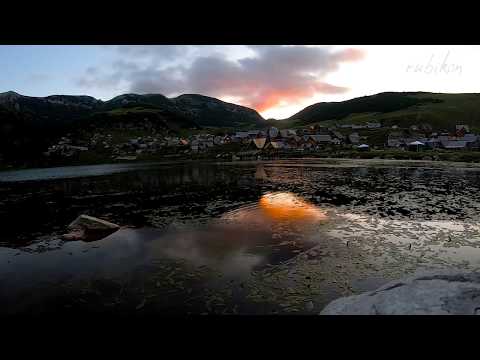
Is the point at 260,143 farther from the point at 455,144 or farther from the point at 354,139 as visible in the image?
the point at 455,144

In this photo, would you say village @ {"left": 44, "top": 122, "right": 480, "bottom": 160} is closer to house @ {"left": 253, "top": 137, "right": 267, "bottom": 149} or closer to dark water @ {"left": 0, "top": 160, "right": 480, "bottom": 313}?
house @ {"left": 253, "top": 137, "right": 267, "bottom": 149}

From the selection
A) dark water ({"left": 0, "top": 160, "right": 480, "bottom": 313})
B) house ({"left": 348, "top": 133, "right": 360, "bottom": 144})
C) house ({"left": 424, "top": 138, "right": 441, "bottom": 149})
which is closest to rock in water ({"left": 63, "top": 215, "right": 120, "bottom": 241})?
dark water ({"left": 0, "top": 160, "right": 480, "bottom": 313})

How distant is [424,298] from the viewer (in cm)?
719

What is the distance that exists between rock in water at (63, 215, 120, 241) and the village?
114 meters

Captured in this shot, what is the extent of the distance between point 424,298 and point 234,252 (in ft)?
38.5

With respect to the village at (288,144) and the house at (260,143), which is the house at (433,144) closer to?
the village at (288,144)

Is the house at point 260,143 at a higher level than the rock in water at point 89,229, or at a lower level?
higher

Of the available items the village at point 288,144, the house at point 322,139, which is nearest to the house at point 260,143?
the village at point 288,144

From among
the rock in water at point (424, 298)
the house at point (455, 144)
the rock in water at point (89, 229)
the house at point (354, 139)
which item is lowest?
the rock in water at point (89, 229)

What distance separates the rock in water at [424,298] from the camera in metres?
6.54

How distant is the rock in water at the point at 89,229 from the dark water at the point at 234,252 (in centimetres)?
103

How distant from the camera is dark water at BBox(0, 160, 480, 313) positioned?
12547 millimetres

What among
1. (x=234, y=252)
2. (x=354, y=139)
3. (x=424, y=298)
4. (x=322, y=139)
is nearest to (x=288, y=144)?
(x=322, y=139)
